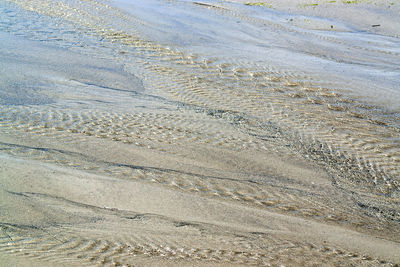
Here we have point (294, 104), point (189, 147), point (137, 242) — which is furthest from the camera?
point (294, 104)

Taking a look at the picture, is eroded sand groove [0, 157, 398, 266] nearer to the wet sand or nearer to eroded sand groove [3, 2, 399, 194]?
the wet sand

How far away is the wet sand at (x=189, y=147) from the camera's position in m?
3.47

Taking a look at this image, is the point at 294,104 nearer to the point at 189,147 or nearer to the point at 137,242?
the point at 189,147

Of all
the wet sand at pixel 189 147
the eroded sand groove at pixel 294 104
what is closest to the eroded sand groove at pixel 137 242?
the wet sand at pixel 189 147

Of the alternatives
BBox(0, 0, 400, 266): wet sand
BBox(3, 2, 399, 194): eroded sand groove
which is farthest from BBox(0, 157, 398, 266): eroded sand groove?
BBox(3, 2, 399, 194): eroded sand groove

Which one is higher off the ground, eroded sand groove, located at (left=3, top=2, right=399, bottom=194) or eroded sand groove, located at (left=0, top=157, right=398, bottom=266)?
eroded sand groove, located at (left=3, top=2, right=399, bottom=194)

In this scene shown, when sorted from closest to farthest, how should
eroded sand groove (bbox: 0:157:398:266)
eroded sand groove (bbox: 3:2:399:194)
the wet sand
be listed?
eroded sand groove (bbox: 0:157:398:266) < the wet sand < eroded sand groove (bbox: 3:2:399:194)

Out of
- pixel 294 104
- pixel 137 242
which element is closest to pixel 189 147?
pixel 137 242

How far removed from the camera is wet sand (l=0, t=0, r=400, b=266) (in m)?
3.47

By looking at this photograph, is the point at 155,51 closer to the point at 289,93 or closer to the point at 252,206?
the point at 289,93

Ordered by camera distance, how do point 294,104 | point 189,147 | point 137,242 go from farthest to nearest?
1. point 294,104
2. point 189,147
3. point 137,242

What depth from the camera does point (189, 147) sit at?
5.37m

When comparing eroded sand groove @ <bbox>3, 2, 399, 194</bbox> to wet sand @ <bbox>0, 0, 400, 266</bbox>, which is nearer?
wet sand @ <bbox>0, 0, 400, 266</bbox>

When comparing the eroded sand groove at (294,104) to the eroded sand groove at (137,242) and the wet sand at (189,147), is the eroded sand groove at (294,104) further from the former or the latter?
the eroded sand groove at (137,242)
